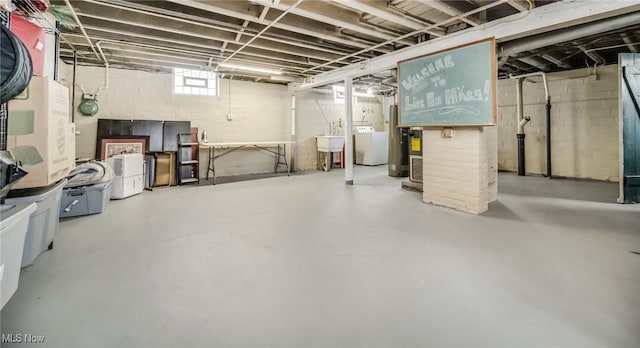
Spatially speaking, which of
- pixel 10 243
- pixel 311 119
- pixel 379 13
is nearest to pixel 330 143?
pixel 311 119

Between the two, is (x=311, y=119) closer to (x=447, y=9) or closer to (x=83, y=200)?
(x=447, y=9)

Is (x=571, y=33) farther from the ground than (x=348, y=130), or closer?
farther from the ground

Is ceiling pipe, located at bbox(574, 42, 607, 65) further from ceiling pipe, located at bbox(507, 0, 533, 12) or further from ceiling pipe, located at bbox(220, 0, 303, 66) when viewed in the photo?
ceiling pipe, located at bbox(220, 0, 303, 66)

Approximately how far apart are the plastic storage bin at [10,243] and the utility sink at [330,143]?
260 inches

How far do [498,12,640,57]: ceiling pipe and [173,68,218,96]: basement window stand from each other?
18.8ft

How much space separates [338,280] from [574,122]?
265 inches

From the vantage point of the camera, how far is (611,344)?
4.42ft

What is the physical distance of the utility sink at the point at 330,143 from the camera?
779 cm

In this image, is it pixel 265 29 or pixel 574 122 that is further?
pixel 574 122

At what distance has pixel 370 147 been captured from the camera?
876 cm

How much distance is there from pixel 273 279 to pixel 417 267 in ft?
3.44

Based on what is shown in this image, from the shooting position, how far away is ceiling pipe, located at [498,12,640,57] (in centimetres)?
305

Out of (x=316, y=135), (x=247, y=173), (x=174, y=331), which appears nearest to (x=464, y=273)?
(x=174, y=331)

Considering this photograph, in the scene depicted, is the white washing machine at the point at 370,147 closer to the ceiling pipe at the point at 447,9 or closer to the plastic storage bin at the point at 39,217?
the ceiling pipe at the point at 447,9
